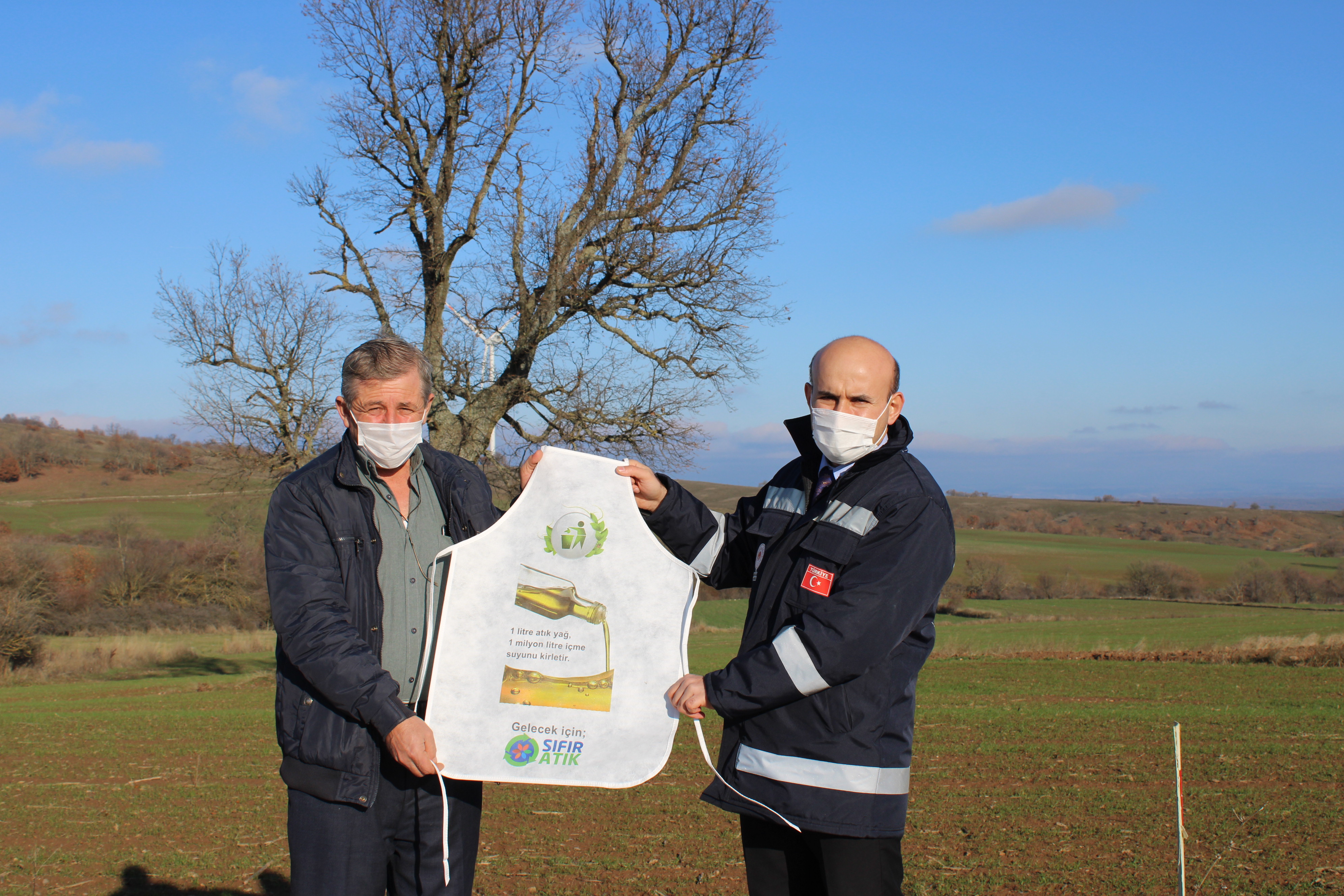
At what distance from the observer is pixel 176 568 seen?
1681 inches

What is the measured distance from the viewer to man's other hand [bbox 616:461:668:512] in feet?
11.0

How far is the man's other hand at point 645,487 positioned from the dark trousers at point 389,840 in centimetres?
116

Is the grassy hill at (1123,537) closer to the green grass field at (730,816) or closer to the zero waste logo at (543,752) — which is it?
the green grass field at (730,816)

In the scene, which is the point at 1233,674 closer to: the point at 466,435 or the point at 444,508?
the point at 466,435

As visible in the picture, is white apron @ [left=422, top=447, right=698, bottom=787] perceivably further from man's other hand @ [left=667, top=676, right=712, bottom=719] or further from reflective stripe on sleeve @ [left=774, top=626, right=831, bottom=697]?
reflective stripe on sleeve @ [left=774, top=626, right=831, bottom=697]

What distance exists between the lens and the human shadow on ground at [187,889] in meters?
6.25

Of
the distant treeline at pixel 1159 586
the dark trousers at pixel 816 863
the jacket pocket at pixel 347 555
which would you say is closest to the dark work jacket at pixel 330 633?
the jacket pocket at pixel 347 555

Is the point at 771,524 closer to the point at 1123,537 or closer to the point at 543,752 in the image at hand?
the point at 543,752

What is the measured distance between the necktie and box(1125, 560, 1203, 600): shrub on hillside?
188 ft

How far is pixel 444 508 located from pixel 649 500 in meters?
0.75

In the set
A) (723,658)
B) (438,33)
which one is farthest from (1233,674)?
(438,33)

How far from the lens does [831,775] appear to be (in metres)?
2.80

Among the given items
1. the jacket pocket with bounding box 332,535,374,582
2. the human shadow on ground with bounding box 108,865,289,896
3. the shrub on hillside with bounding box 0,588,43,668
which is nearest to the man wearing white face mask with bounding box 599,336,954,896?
the jacket pocket with bounding box 332,535,374,582

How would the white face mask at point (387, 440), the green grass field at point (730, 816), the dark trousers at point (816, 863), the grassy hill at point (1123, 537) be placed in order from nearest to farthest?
the dark trousers at point (816, 863) < the white face mask at point (387, 440) < the green grass field at point (730, 816) < the grassy hill at point (1123, 537)
